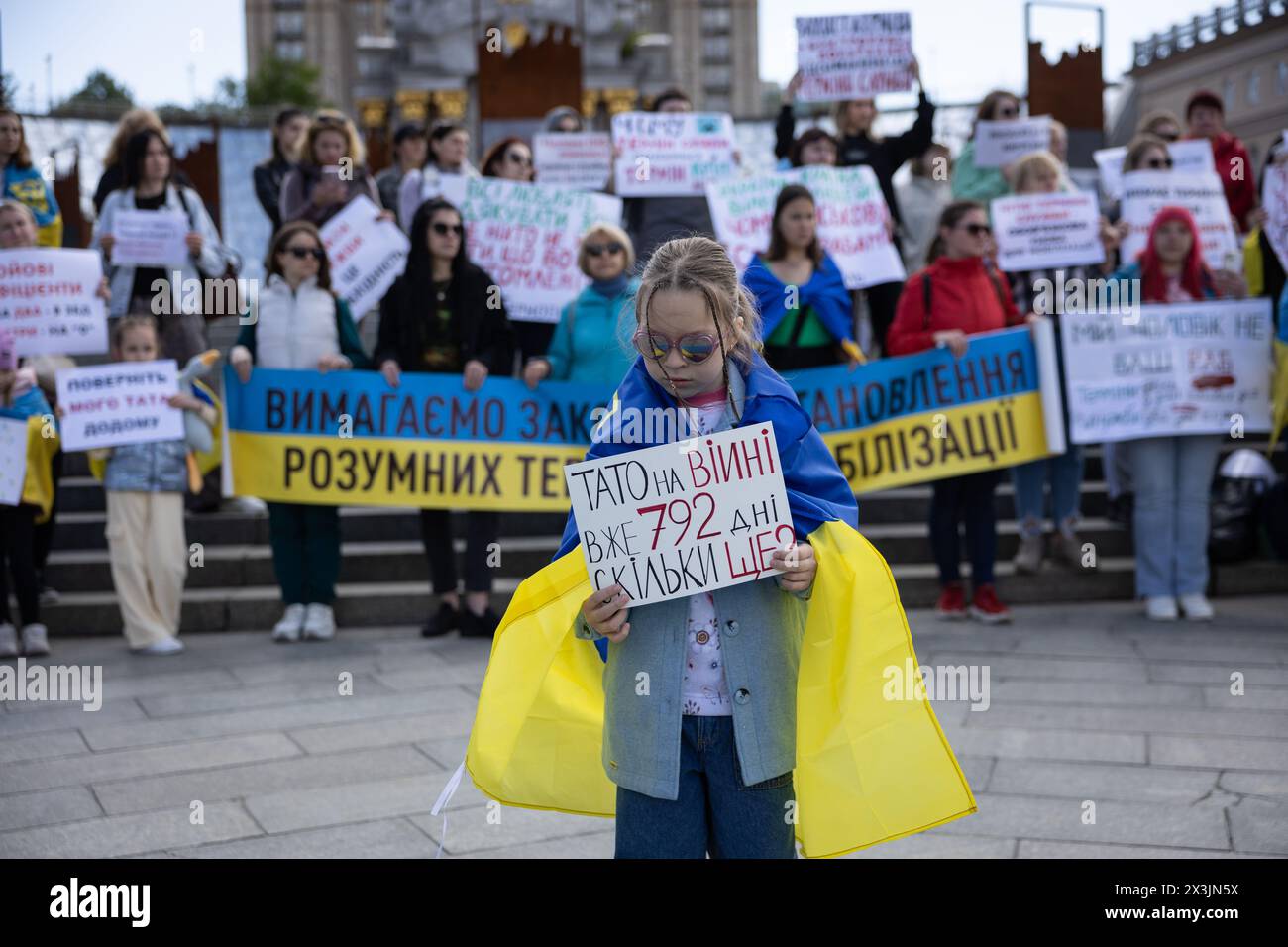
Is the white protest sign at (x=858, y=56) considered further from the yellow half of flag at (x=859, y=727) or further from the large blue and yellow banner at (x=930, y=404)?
the yellow half of flag at (x=859, y=727)

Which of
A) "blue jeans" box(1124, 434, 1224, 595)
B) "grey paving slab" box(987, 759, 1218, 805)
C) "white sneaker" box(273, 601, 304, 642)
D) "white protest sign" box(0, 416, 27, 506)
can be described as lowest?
"grey paving slab" box(987, 759, 1218, 805)

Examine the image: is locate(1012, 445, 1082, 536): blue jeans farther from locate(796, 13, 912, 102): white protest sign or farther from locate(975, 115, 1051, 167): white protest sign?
locate(796, 13, 912, 102): white protest sign

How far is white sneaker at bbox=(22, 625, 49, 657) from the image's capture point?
7.16m

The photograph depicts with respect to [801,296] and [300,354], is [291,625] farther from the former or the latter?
[801,296]

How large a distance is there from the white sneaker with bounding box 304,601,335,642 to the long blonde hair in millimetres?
5089

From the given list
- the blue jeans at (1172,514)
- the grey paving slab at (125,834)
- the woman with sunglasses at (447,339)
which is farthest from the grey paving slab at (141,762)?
the blue jeans at (1172,514)

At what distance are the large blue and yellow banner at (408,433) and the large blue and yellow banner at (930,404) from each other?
1.34 meters

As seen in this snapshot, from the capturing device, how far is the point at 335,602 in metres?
7.88

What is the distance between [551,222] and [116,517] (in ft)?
11.0

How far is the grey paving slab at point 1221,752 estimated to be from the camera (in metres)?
5.09

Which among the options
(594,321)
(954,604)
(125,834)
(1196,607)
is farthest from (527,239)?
(125,834)

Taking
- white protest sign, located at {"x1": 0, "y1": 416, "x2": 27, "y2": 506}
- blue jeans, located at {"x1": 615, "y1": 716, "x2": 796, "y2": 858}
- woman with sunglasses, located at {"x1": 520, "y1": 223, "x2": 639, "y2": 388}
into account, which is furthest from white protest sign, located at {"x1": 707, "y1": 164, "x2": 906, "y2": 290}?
blue jeans, located at {"x1": 615, "y1": 716, "x2": 796, "y2": 858}
